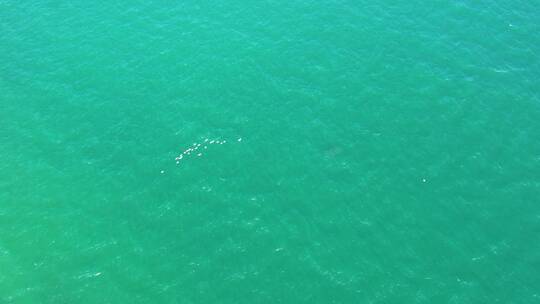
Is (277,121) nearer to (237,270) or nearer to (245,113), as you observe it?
(245,113)

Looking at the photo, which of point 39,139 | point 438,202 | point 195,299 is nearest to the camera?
point 195,299

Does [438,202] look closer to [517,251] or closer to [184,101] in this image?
[517,251]

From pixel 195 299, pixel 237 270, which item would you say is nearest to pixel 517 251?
pixel 237 270

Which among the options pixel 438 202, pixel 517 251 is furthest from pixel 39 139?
pixel 517 251

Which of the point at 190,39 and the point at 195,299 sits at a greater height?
the point at 190,39

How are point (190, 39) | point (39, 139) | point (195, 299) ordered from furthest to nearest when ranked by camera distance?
point (190, 39) → point (39, 139) → point (195, 299)

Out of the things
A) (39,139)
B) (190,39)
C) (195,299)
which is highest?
(190,39)

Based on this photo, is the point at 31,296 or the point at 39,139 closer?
the point at 31,296
